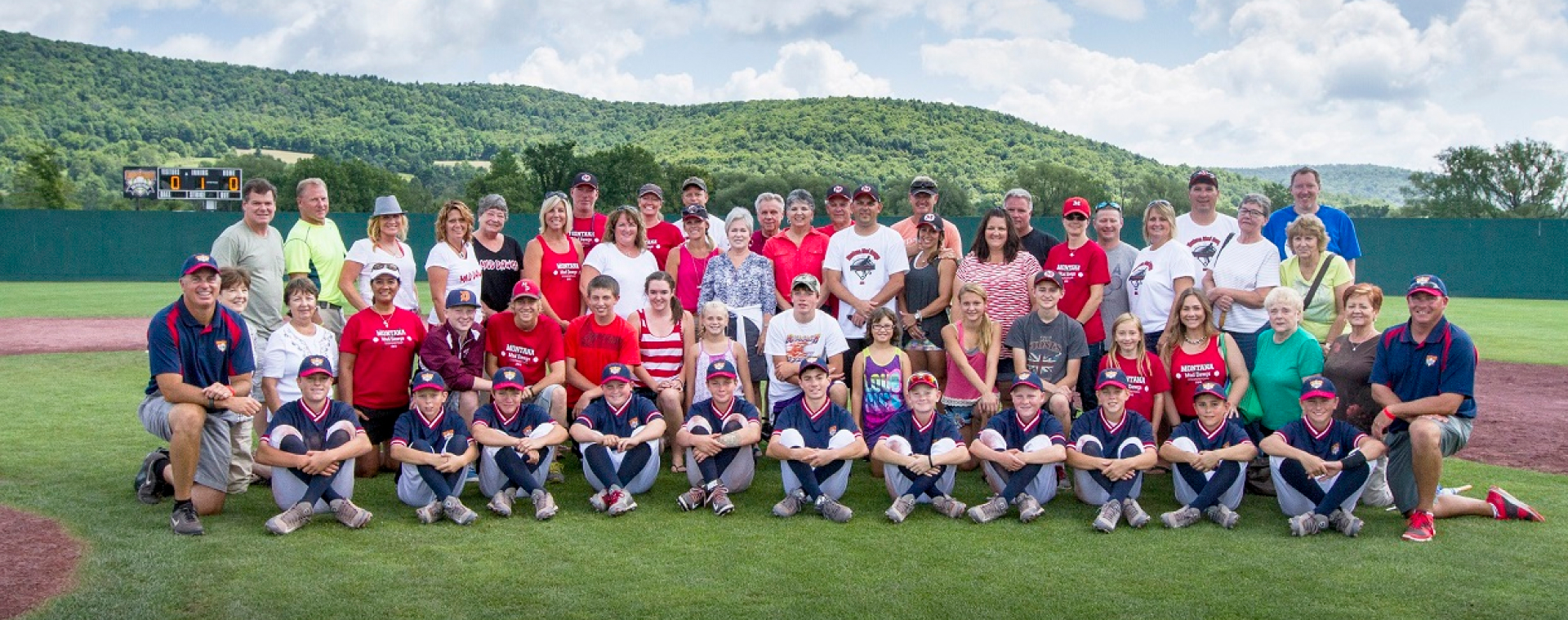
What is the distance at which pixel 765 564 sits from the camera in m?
4.77

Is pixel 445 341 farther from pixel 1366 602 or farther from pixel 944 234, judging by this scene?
pixel 1366 602

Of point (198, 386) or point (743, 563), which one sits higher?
point (198, 386)

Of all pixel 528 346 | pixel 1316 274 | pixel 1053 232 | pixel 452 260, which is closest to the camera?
pixel 528 346

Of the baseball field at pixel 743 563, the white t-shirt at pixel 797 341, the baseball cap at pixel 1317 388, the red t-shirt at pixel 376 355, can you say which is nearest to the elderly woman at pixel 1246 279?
the baseball cap at pixel 1317 388

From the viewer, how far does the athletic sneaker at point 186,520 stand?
5.16 meters

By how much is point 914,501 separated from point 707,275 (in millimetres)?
2280

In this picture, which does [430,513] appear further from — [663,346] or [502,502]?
[663,346]

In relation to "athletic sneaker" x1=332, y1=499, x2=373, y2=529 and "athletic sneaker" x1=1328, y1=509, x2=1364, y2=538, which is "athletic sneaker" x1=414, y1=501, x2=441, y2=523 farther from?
"athletic sneaker" x1=1328, y1=509, x2=1364, y2=538

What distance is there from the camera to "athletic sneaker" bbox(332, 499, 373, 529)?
532cm

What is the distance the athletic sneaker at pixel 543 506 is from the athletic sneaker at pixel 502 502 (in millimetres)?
137

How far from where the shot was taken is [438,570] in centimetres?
465

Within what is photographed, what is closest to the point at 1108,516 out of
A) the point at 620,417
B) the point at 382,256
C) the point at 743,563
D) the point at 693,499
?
the point at 743,563

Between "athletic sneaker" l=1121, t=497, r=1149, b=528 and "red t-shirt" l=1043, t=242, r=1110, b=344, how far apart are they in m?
1.46

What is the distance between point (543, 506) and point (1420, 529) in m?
4.23
